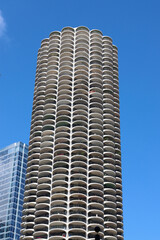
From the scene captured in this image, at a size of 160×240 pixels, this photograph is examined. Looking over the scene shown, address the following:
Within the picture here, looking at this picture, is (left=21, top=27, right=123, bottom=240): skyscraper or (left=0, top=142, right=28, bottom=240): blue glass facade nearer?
(left=21, top=27, right=123, bottom=240): skyscraper

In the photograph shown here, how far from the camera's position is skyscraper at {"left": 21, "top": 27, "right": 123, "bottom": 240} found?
114562 millimetres

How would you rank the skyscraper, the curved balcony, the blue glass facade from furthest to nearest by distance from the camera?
the blue glass facade → the curved balcony → the skyscraper

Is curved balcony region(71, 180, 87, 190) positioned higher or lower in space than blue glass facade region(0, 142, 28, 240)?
lower

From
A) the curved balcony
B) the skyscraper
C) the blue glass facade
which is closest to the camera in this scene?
the skyscraper

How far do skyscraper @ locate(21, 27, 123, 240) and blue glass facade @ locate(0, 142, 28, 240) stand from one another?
5185 centimetres

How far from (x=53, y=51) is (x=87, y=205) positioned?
62.6m

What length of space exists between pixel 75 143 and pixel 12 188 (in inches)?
2655

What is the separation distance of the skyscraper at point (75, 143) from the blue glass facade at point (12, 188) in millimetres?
51855

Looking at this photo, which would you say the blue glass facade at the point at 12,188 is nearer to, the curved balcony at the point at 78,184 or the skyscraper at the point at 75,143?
the skyscraper at the point at 75,143

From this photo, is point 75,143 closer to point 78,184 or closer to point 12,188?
point 78,184

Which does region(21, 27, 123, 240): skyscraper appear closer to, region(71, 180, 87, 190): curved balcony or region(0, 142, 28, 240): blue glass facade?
region(71, 180, 87, 190): curved balcony

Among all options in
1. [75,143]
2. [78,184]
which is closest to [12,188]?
[75,143]

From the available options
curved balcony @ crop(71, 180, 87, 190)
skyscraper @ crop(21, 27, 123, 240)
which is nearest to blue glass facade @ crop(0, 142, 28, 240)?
skyscraper @ crop(21, 27, 123, 240)

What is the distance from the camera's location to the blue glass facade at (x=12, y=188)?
17400 centimetres
